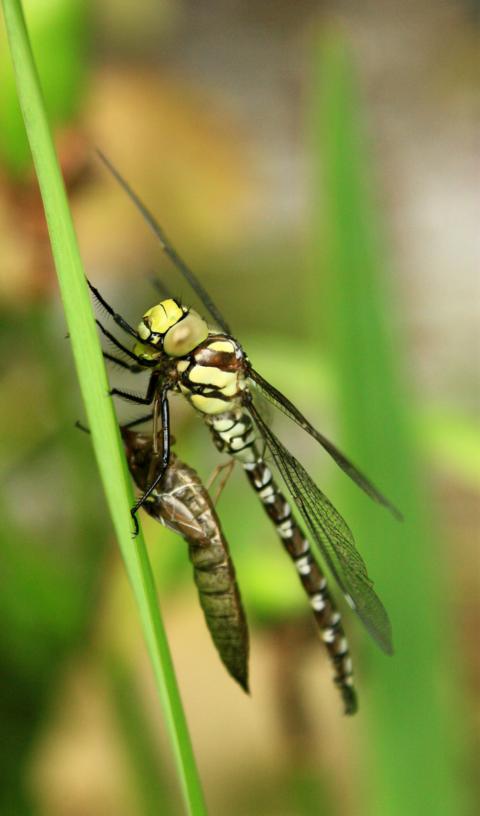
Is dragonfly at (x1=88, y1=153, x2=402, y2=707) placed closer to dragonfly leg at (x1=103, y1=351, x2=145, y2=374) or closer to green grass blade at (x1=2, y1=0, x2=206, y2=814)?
dragonfly leg at (x1=103, y1=351, x2=145, y2=374)

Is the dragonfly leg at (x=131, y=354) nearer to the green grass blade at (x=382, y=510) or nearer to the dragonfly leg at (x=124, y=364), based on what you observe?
the dragonfly leg at (x=124, y=364)

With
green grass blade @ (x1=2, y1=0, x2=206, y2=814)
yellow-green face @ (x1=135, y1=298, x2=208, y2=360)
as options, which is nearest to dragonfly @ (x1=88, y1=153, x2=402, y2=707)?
yellow-green face @ (x1=135, y1=298, x2=208, y2=360)

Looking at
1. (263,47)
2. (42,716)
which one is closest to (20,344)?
(42,716)

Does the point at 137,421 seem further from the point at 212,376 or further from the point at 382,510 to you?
the point at 382,510

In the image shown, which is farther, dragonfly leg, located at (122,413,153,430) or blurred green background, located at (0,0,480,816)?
blurred green background, located at (0,0,480,816)

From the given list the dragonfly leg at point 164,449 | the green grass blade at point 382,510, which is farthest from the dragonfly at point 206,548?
the green grass blade at point 382,510

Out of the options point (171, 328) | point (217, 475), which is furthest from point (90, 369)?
point (217, 475)

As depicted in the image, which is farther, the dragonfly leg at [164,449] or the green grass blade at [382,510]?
the green grass blade at [382,510]
